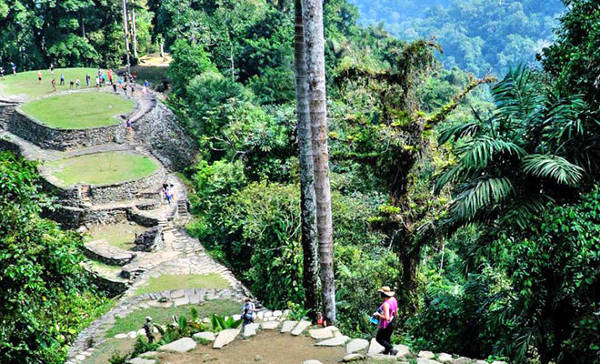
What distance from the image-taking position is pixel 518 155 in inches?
280

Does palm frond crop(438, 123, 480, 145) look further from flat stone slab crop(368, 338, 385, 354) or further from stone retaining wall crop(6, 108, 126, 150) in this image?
stone retaining wall crop(6, 108, 126, 150)

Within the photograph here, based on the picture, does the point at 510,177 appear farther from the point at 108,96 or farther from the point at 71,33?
the point at 71,33

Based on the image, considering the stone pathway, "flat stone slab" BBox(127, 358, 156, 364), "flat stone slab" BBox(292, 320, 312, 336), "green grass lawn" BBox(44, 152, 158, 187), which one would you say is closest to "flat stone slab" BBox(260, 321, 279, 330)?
"flat stone slab" BBox(292, 320, 312, 336)

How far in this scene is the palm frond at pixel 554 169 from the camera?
260 inches

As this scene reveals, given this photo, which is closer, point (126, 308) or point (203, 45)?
point (126, 308)

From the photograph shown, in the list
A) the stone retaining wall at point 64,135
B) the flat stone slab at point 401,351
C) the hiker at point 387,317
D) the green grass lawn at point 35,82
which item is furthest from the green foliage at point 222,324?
the green grass lawn at point 35,82

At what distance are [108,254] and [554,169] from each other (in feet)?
52.5

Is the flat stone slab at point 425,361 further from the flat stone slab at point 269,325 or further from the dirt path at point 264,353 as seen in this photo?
the flat stone slab at point 269,325

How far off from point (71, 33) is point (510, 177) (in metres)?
41.3

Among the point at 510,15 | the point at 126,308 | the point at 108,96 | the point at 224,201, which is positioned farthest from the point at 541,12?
→ the point at 126,308

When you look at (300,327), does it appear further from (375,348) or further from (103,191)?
(103,191)

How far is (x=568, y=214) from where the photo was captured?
6.64 meters

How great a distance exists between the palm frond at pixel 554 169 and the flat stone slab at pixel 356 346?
300 centimetres

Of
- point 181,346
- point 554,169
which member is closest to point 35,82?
point 181,346
